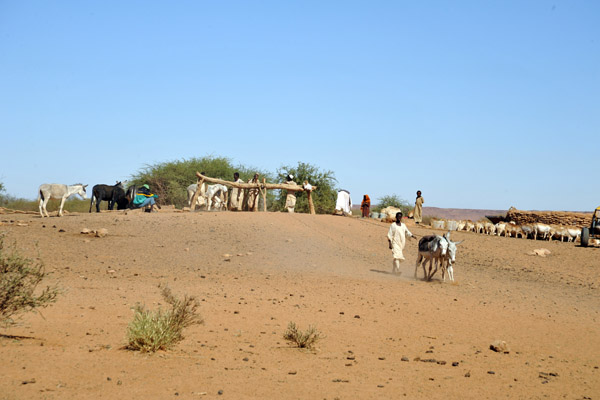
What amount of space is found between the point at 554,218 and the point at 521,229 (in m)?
3.63

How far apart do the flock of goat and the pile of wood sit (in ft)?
7.56

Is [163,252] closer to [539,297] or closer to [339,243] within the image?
[339,243]

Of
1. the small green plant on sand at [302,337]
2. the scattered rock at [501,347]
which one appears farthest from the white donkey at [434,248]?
the small green plant on sand at [302,337]

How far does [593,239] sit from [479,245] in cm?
614

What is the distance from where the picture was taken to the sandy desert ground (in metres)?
7.07

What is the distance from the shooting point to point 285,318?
35.3 feet

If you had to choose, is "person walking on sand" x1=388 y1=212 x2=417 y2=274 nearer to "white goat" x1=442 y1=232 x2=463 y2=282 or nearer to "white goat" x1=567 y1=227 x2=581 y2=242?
"white goat" x1=442 y1=232 x2=463 y2=282

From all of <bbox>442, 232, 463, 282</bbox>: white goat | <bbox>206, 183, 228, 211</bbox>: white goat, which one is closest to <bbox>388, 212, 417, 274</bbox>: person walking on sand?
<bbox>442, 232, 463, 282</bbox>: white goat

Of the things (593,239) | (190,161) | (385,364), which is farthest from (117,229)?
(190,161)

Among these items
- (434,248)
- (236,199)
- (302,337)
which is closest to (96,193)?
(236,199)

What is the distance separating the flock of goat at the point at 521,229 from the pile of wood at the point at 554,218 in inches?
90.7

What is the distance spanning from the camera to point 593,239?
27.9 metres

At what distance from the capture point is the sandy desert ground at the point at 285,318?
279 inches

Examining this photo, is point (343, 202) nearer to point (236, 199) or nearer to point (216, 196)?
point (236, 199)
